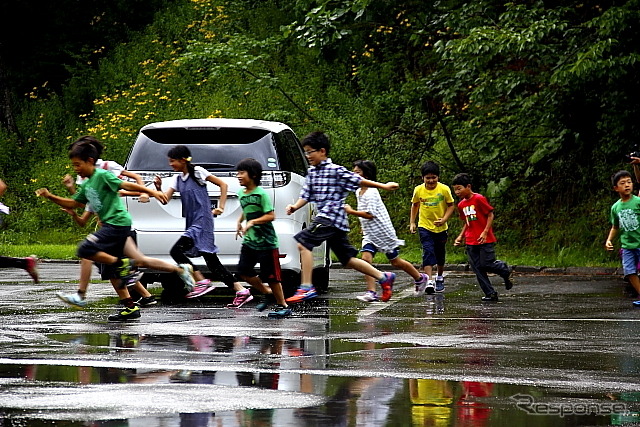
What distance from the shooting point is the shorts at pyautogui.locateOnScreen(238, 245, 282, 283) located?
12062 mm

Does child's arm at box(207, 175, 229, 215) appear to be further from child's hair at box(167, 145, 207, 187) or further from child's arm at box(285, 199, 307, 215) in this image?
child's arm at box(285, 199, 307, 215)

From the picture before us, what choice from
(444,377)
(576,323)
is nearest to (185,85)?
(576,323)

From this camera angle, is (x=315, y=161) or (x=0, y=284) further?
(x=0, y=284)

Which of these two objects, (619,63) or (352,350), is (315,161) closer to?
(352,350)

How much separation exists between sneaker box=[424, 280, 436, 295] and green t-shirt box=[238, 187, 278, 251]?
3.59 meters

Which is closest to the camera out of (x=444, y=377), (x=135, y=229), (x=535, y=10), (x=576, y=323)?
(x=444, y=377)

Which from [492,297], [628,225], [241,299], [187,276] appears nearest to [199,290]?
[187,276]

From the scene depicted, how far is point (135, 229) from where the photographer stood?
44.3 ft

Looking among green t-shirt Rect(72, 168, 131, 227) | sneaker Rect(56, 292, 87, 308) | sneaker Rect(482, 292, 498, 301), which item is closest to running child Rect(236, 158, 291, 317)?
green t-shirt Rect(72, 168, 131, 227)

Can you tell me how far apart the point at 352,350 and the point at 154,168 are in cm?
528

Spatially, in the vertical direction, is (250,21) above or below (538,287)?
above

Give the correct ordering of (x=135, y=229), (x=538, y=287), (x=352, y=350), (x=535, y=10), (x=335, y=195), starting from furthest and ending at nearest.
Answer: (x=535, y=10) → (x=538, y=287) → (x=135, y=229) → (x=335, y=195) → (x=352, y=350)

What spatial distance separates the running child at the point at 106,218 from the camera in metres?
11.3

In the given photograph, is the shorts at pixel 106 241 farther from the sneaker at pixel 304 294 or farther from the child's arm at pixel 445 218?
the child's arm at pixel 445 218
